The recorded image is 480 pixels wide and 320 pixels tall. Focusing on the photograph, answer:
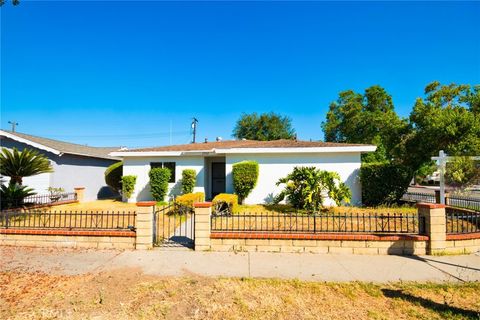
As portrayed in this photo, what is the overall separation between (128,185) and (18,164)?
5042mm

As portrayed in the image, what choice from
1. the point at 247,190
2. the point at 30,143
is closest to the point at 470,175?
the point at 247,190

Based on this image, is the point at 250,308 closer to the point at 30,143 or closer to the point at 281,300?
the point at 281,300

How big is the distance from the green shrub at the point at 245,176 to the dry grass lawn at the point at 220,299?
25.2ft

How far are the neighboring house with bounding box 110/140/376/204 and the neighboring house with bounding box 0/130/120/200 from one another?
398cm

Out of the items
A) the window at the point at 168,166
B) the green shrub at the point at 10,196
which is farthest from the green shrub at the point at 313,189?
the green shrub at the point at 10,196

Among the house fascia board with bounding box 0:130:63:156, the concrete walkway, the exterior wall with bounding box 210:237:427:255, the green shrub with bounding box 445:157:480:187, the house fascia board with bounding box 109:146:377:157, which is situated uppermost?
the house fascia board with bounding box 0:130:63:156

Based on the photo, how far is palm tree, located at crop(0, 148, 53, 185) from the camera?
1027cm

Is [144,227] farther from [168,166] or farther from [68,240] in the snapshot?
[168,166]

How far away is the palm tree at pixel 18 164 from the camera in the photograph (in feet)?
33.7

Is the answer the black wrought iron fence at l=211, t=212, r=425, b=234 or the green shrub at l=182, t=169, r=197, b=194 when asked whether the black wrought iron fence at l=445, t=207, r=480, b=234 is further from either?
the green shrub at l=182, t=169, r=197, b=194

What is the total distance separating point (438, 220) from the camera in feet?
20.0

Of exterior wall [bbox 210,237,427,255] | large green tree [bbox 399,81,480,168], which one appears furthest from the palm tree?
large green tree [bbox 399,81,480,168]

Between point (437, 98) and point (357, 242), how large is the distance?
16.5m

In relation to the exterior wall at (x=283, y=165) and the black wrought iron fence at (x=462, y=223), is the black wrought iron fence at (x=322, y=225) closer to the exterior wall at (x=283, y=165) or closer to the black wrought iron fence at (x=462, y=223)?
the black wrought iron fence at (x=462, y=223)
